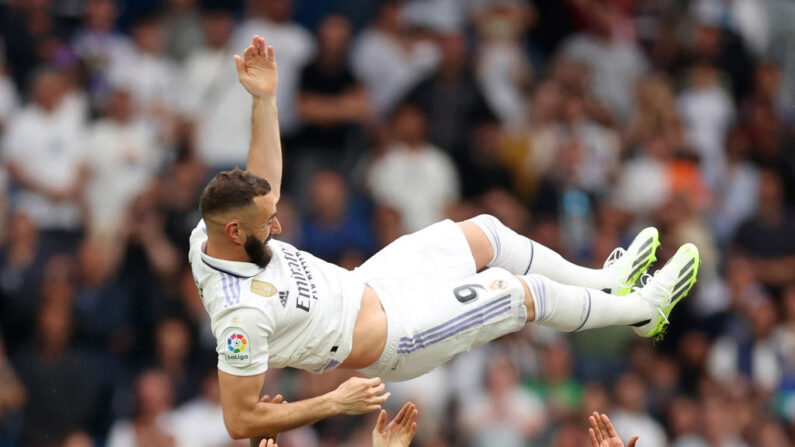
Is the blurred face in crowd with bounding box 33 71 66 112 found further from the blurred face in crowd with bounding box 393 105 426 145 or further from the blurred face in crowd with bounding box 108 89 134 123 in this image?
the blurred face in crowd with bounding box 393 105 426 145

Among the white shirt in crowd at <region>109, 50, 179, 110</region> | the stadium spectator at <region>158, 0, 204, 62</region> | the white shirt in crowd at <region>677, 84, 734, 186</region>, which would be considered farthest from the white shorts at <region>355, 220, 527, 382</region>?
the white shirt in crowd at <region>677, 84, 734, 186</region>

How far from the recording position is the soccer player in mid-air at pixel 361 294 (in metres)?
6.57

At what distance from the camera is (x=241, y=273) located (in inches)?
264

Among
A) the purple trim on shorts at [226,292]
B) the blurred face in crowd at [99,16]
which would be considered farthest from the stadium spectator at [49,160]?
the purple trim on shorts at [226,292]

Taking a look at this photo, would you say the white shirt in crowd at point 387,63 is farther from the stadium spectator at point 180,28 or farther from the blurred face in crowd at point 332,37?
the stadium spectator at point 180,28

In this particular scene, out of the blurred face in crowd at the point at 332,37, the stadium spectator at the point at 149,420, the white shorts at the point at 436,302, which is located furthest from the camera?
the blurred face in crowd at the point at 332,37

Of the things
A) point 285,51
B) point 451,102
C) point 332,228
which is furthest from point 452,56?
point 332,228

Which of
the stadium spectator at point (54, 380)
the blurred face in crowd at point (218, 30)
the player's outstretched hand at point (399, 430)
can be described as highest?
the player's outstretched hand at point (399, 430)

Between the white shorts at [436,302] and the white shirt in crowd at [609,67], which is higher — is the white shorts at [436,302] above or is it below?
above

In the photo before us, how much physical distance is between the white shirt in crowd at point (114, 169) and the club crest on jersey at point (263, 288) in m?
5.31

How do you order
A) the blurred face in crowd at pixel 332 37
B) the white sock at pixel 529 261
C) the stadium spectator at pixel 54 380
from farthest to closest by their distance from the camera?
the blurred face in crowd at pixel 332 37, the stadium spectator at pixel 54 380, the white sock at pixel 529 261

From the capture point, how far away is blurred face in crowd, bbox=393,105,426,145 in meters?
12.3

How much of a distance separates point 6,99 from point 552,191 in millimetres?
5180

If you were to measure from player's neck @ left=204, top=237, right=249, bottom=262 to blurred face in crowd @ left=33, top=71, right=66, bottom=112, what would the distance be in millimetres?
5763
